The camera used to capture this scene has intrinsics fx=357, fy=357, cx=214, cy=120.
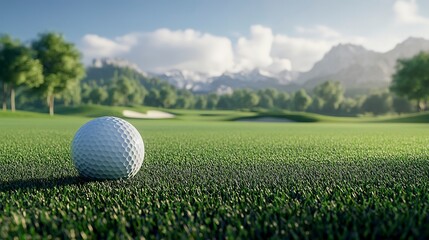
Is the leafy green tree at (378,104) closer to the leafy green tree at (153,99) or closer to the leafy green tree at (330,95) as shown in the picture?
the leafy green tree at (330,95)

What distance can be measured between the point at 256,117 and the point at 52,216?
35.2 m

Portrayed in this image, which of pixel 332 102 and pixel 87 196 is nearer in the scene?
pixel 87 196

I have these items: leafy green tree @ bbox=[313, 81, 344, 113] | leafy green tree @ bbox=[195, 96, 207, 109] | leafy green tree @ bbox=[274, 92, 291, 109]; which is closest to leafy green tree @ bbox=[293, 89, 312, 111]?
leafy green tree @ bbox=[313, 81, 344, 113]

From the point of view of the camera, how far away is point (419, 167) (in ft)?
14.3

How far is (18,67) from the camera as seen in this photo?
121 ft

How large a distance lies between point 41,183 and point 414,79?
169 ft

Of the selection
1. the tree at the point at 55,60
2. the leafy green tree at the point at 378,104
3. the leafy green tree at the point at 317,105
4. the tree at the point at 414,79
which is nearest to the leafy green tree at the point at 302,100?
the leafy green tree at the point at 317,105

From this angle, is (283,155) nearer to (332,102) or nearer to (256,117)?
(256,117)

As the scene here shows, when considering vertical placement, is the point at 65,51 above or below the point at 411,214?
above

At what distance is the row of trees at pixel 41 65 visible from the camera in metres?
37.1

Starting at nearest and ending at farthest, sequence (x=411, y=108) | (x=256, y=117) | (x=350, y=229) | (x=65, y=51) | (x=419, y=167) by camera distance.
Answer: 1. (x=350, y=229)
2. (x=419, y=167)
3. (x=256, y=117)
4. (x=65, y=51)
5. (x=411, y=108)

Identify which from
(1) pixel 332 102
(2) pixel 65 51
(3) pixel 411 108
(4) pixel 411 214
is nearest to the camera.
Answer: (4) pixel 411 214

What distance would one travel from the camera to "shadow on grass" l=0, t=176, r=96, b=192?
3.24 m

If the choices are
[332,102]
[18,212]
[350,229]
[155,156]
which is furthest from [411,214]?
[332,102]
